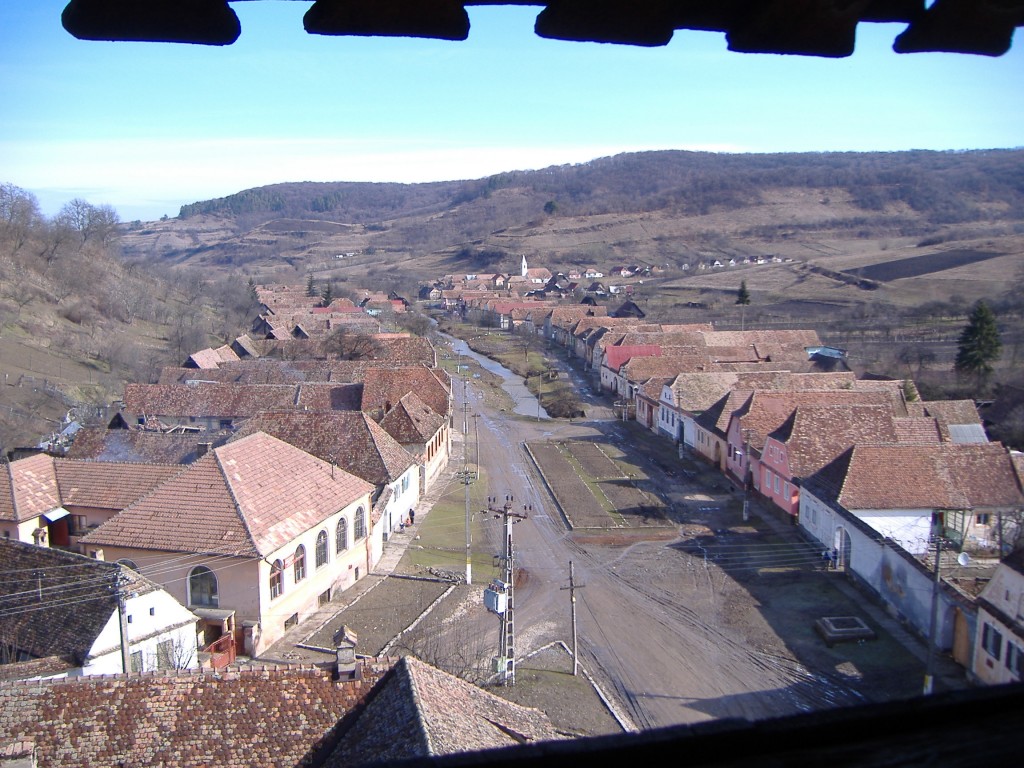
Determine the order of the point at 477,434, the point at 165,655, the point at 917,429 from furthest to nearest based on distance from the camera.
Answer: the point at 477,434, the point at 917,429, the point at 165,655

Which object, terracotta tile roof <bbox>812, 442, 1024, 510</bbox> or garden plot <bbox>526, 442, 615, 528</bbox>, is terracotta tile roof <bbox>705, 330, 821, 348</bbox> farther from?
terracotta tile roof <bbox>812, 442, 1024, 510</bbox>

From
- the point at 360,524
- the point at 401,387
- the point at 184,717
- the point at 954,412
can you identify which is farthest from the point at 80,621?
the point at 954,412

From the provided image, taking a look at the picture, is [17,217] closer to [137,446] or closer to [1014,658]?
[137,446]

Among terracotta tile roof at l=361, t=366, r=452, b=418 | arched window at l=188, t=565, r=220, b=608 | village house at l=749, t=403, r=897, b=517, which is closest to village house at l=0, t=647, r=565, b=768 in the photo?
arched window at l=188, t=565, r=220, b=608

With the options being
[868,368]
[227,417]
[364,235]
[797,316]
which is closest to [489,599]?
[227,417]

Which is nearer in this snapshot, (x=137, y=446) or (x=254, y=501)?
(x=254, y=501)

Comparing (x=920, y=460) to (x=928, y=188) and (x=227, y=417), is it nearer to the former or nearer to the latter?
(x=227, y=417)
